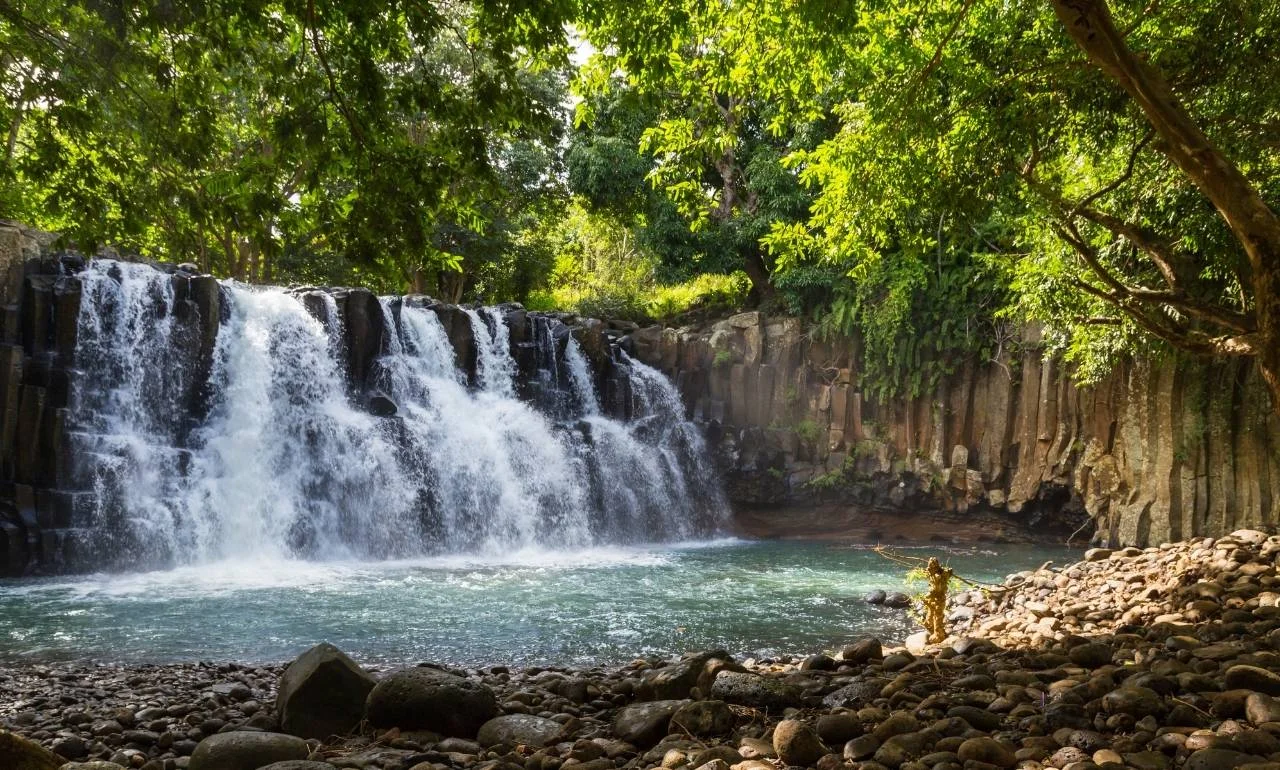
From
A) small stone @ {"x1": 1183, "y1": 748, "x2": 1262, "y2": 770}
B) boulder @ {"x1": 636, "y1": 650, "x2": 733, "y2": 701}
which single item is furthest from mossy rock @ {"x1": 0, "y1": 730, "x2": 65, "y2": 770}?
small stone @ {"x1": 1183, "y1": 748, "x2": 1262, "y2": 770}

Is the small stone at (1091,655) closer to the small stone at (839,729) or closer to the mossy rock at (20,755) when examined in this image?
the small stone at (839,729)

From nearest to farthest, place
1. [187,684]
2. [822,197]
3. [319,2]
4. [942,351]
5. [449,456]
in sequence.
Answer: [319,2] → [187,684] → [822,197] → [449,456] → [942,351]

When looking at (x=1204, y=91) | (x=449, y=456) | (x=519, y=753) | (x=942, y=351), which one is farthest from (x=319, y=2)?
(x=942, y=351)

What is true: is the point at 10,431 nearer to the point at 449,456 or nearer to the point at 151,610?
the point at 151,610

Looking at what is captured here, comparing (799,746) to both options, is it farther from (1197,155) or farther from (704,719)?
(1197,155)

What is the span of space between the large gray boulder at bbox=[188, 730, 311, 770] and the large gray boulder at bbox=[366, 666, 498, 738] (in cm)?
61

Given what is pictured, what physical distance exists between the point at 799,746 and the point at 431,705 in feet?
7.40

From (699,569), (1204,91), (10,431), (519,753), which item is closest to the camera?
(519,753)

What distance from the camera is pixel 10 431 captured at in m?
13.7

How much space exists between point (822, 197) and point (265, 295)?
1178 cm

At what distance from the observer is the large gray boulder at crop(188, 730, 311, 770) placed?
14.0 ft

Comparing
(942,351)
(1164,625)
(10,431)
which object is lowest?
(1164,625)

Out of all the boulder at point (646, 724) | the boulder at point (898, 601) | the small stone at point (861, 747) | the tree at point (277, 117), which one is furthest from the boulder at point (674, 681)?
the boulder at point (898, 601)

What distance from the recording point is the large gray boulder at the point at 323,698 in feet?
16.7
